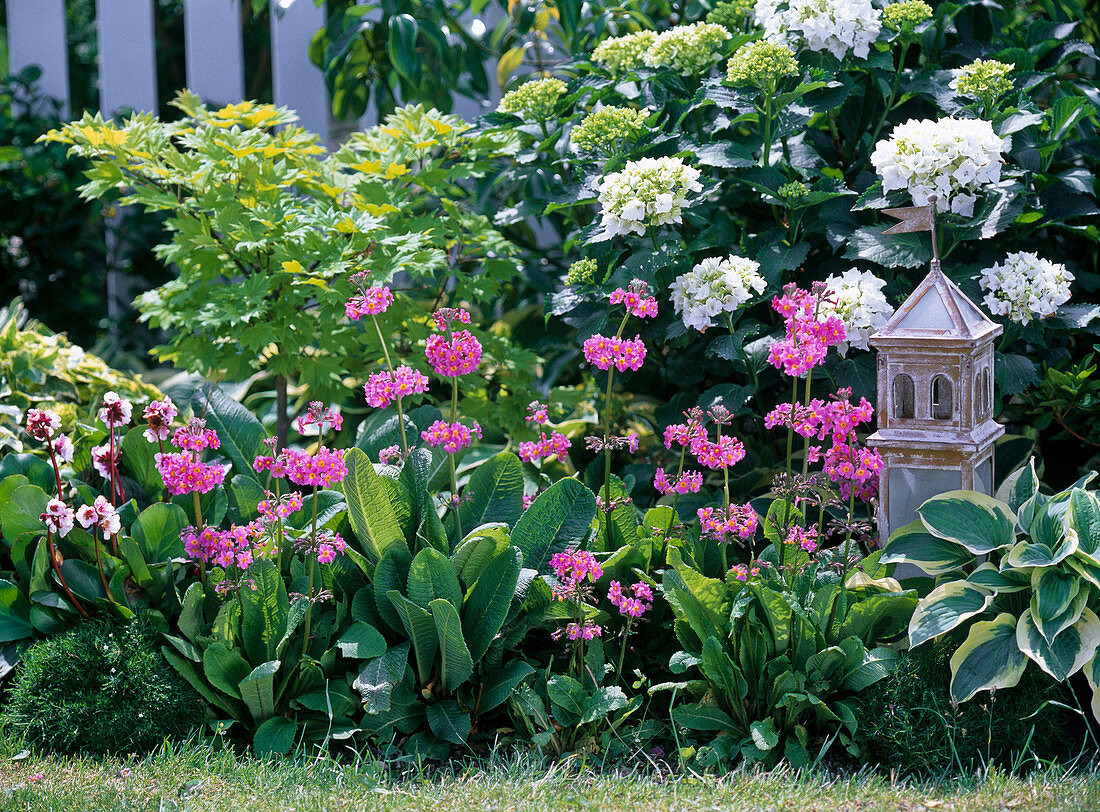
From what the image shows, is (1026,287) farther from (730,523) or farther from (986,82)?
(730,523)

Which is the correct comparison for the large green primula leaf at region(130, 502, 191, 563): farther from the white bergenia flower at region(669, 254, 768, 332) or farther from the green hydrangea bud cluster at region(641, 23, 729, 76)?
the green hydrangea bud cluster at region(641, 23, 729, 76)

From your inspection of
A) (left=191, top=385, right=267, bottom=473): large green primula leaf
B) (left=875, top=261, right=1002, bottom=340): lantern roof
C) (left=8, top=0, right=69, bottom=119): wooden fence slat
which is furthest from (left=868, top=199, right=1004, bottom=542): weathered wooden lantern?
(left=8, top=0, right=69, bottom=119): wooden fence slat

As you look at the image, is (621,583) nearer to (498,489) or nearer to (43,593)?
(498,489)

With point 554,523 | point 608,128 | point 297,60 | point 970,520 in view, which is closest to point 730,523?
point 554,523

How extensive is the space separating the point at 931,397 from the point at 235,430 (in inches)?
75.6

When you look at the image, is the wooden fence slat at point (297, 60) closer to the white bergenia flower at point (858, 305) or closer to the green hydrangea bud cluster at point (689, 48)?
the green hydrangea bud cluster at point (689, 48)

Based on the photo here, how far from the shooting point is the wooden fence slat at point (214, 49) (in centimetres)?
483

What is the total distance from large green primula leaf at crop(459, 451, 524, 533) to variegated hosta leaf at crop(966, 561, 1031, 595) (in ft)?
3.73

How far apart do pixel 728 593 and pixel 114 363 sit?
10.8 ft

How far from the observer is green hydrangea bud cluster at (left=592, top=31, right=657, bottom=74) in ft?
10.6

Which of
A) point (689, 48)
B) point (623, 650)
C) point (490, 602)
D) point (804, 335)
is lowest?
point (623, 650)

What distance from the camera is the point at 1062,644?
219 cm

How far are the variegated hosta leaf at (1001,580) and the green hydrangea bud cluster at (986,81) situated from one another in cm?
135

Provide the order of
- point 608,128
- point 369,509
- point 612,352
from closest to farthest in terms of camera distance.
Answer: point 612,352 < point 369,509 < point 608,128
